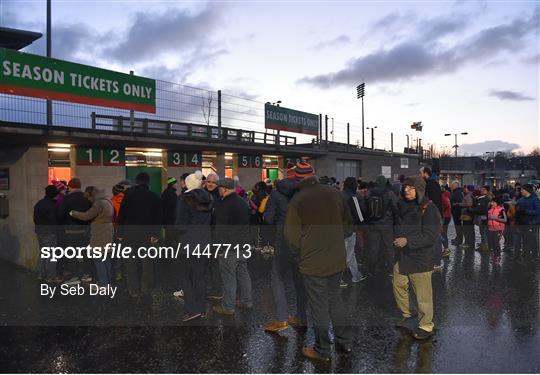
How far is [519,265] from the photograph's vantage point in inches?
348

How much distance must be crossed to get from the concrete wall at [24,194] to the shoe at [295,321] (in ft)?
20.9

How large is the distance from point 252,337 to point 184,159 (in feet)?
27.9

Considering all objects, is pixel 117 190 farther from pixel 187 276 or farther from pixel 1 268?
pixel 1 268

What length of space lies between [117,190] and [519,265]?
339 inches

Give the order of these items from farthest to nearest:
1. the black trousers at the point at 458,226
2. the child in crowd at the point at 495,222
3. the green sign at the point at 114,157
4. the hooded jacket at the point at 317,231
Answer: the black trousers at the point at 458,226, the green sign at the point at 114,157, the child in crowd at the point at 495,222, the hooded jacket at the point at 317,231

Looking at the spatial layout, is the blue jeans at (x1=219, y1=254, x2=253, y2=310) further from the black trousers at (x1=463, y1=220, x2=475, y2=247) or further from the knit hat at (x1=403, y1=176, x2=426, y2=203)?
the black trousers at (x1=463, y1=220, x2=475, y2=247)

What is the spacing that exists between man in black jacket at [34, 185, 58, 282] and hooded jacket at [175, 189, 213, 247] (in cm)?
329

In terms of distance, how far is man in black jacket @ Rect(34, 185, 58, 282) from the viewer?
7.38 meters

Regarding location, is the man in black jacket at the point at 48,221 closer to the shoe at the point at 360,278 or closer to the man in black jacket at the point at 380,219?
the shoe at the point at 360,278

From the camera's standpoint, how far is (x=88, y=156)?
10109mm

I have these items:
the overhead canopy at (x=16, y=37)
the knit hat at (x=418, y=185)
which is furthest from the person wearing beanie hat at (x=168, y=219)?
the overhead canopy at (x=16, y=37)

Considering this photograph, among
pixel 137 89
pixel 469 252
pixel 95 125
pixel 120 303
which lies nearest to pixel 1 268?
pixel 95 125

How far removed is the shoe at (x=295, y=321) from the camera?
5146 mm

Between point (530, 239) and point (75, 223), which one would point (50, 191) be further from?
point (530, 239)
